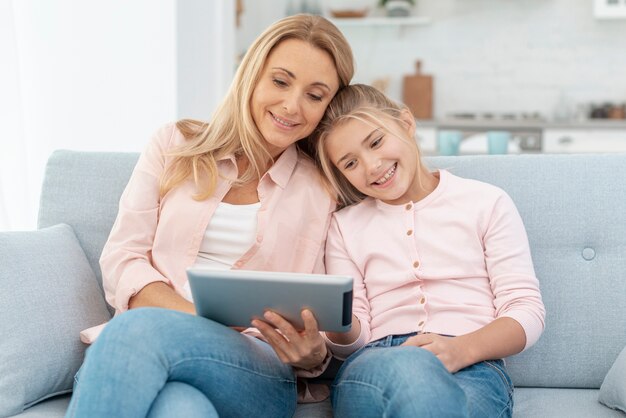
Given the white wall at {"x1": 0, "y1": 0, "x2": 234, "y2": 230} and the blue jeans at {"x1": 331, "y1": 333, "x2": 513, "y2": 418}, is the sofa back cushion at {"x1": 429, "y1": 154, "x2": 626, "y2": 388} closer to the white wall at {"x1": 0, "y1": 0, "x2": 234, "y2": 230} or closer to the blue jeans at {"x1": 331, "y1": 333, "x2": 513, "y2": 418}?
the blue jeans at {"x1": 331, "y1": 333, "x2": 513, "y2": 418}

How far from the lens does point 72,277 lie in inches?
67.9

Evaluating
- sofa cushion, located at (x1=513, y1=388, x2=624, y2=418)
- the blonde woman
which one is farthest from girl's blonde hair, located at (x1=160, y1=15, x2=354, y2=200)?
sofa cushion, located at (x1=513, y1=388, x2=624, y2=418)

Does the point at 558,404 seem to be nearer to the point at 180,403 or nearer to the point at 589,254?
the point at 589,254

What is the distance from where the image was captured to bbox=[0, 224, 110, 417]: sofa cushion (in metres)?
1.53

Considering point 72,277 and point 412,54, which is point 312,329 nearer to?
point 72,277

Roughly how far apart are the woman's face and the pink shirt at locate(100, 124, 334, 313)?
0.10 m

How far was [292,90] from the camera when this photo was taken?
5.51ft

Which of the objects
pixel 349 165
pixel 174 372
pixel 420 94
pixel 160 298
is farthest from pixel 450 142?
pixel 420 94

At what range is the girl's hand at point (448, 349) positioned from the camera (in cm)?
144

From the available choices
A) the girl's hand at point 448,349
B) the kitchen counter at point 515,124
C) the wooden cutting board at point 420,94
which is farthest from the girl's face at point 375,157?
the wooden cutting board at point 420,94

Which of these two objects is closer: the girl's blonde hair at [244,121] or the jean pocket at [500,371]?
the jean pocket at [500,371]

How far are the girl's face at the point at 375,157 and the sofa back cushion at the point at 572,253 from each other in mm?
226

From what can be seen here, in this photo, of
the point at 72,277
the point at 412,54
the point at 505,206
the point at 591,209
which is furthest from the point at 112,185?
the point at 412,54

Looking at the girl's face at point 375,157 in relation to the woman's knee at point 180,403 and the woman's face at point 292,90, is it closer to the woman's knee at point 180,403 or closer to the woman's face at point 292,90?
the woman's face at point 292,90
